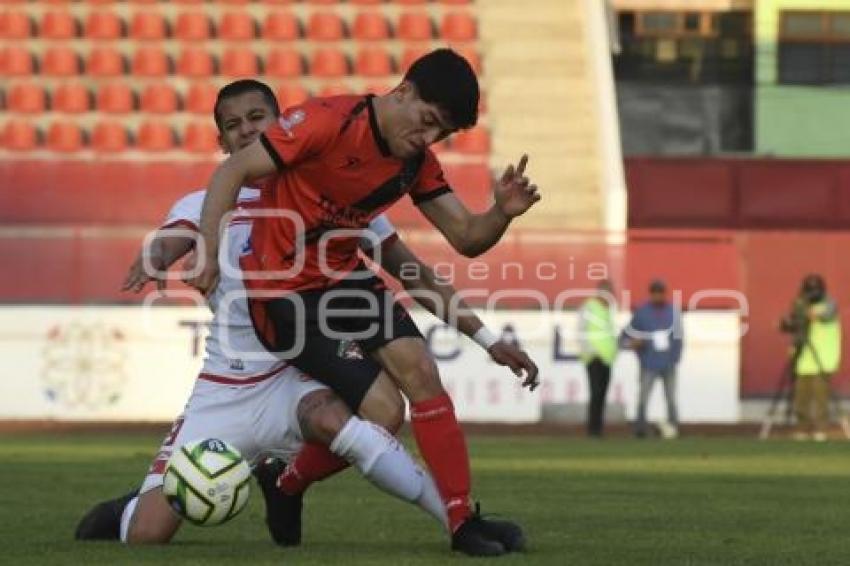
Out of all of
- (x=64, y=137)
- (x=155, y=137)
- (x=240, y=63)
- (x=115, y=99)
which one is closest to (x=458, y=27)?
(x=240, y=63)

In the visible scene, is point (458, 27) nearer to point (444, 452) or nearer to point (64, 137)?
point (64, 137)

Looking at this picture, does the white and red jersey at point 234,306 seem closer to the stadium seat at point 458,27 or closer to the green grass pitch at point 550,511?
the green grass pitch at point 550,511

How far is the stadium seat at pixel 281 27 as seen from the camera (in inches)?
1158

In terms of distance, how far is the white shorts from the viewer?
8.52m

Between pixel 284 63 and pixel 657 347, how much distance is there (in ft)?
23.1

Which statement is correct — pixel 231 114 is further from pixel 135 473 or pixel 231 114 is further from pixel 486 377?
pixel 486 377

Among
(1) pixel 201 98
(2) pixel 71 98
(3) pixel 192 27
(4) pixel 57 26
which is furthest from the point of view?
(3) pixel 192 27

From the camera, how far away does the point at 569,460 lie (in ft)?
59.4

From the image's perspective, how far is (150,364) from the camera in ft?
81.9

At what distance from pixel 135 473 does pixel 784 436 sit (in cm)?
1147

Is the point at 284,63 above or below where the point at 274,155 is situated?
above

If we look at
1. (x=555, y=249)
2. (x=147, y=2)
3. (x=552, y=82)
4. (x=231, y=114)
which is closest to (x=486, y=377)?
(x=555, y=249)

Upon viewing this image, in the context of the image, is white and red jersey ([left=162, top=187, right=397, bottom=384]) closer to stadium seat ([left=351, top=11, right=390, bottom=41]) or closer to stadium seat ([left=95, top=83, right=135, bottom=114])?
stadium seat ([left=95, top=83, right=135, bottom=114])

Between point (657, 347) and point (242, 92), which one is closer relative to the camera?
point (242, 92)
